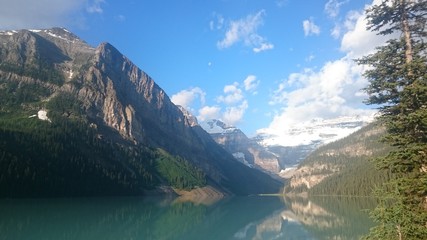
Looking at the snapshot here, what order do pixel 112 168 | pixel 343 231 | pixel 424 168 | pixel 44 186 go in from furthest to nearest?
pixel 112 168
pixel 44 186
pixel 343 231
pixel 424 168

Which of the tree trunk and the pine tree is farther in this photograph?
the tree trunk

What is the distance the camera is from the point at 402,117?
23094 mm

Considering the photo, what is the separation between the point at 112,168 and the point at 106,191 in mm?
20124

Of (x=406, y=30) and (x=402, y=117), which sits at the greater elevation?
(x=406, y=30)

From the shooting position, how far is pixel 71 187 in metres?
146

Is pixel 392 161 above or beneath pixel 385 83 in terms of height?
beneath

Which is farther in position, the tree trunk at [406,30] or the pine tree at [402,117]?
the tree trunk at [406,30]

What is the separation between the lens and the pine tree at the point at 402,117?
19578 millimetres

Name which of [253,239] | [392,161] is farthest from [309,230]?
[392,161]

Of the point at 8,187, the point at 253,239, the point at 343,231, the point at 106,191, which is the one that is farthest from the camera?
the point at 106,191

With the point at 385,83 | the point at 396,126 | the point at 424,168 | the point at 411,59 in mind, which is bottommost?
the point at 424,168

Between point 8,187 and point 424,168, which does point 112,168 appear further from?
point 424,168

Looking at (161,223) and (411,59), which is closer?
(411,59)

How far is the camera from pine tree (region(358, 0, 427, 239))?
771 inches
